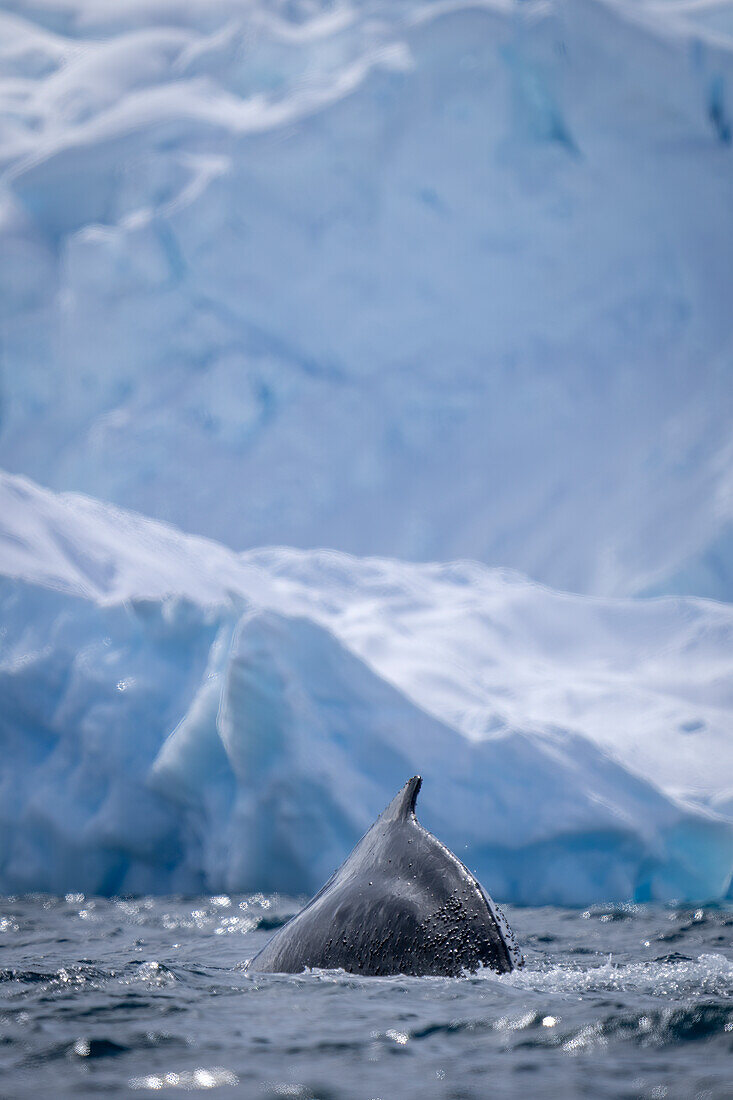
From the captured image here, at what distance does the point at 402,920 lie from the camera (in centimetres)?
396

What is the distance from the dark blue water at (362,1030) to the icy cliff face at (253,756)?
328 centimetres

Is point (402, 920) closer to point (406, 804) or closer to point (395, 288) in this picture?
point (406, 804)

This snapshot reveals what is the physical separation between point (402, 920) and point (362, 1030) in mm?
646

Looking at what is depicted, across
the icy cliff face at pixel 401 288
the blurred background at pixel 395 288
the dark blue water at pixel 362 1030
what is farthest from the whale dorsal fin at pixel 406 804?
the icy cliff face at pixel 401 288

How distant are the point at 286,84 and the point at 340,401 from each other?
19.0 feet

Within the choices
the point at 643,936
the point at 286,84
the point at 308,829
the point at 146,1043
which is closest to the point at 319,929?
the point at 146,1043

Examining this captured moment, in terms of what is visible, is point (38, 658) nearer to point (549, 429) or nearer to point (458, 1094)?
point (458, 1094)

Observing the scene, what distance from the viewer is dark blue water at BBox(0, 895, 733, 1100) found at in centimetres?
278

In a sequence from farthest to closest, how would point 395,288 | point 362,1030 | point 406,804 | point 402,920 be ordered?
point 395,288 < point 406,804 < point 402,920 < point 362,1030

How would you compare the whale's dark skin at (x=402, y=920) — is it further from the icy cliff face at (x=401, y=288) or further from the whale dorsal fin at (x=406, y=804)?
Result: the icy cliff face at (x=401, y=288)

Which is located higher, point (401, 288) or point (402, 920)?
point (401, 288)

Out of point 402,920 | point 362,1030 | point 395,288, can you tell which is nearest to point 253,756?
point 402,920

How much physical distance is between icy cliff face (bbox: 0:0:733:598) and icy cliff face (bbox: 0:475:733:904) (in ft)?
23.3

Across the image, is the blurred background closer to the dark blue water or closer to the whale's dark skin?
the whale's dark skin
